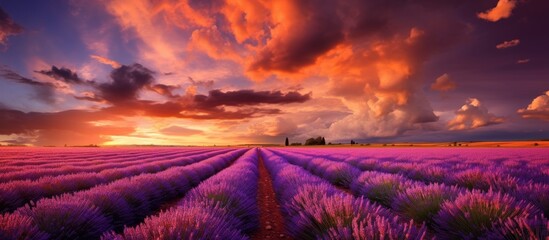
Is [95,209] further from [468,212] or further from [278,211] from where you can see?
[468,212]

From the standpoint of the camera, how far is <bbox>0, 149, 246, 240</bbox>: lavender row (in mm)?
2822

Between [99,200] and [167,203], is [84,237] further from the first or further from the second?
[167,203]

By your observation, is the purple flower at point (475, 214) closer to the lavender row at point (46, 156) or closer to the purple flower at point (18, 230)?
the purple flower at point (18, 230)

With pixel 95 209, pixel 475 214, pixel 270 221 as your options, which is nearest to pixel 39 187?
pixel 95 209

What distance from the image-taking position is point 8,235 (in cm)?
227

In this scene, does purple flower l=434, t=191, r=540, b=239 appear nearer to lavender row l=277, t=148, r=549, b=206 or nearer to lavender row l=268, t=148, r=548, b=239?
lavender row l=268, t=148, r=548, b=239

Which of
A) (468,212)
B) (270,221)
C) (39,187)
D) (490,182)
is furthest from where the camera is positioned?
(490,182)

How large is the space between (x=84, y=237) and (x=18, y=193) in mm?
3087

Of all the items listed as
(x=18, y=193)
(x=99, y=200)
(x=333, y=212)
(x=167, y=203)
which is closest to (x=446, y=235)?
(x=333, y=212)

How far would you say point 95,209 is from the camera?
131 inches

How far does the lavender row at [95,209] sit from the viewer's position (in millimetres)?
2822

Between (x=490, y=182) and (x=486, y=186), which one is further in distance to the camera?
(x=486, y=186)

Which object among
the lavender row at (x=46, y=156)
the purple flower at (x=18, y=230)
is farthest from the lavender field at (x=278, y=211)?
the lavender row at (x=46, y=156)

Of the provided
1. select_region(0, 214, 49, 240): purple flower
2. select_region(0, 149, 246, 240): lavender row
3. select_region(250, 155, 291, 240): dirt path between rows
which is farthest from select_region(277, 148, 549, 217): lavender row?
select_region(0, 214, 49, 240): purple flower
